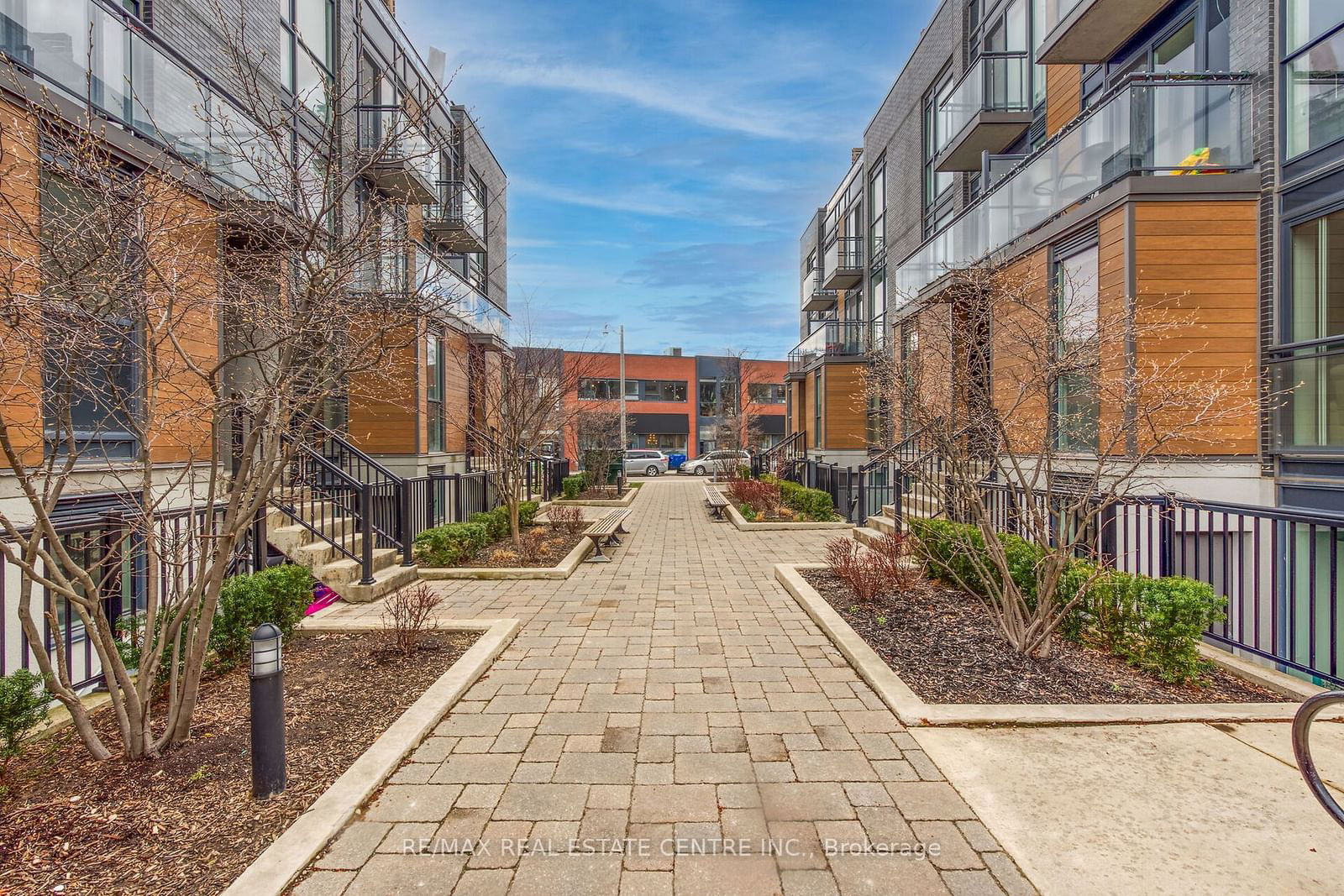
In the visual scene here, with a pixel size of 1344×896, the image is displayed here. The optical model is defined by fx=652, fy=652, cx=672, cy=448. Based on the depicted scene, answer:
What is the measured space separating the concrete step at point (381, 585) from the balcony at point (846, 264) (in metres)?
21.4

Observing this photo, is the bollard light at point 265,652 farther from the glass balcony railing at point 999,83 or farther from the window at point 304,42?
the glass balcony railing at point 999,83

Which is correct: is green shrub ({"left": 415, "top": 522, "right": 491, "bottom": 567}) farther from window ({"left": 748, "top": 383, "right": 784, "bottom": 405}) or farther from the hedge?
window ({"left": 748, "top": 383, "right": 784, "bottom": 405})

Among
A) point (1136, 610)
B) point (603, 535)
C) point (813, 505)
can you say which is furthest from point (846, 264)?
point (1136, 610)

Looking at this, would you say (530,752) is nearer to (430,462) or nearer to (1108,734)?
(1108,734)

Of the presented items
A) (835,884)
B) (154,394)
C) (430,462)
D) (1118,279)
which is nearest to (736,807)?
(835,884)

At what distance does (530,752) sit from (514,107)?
16.7 feet

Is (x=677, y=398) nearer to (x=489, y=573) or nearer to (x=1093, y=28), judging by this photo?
(x=1093, y=28)

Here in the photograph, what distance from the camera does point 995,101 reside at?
13.9m

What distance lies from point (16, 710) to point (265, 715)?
1.20 metres

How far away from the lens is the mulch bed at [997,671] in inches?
168

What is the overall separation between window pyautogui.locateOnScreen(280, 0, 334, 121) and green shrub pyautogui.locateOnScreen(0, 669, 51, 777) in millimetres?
11252

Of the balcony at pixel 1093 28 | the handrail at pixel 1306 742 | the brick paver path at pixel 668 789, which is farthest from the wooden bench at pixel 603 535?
the balcony at pixel 1093 28

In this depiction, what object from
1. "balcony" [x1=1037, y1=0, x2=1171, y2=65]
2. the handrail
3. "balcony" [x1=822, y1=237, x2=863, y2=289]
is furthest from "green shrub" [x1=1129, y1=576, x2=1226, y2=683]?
"balcony" [x1=822, y1=237, x2=863, y2=289]

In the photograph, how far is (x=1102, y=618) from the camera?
16.6ft
